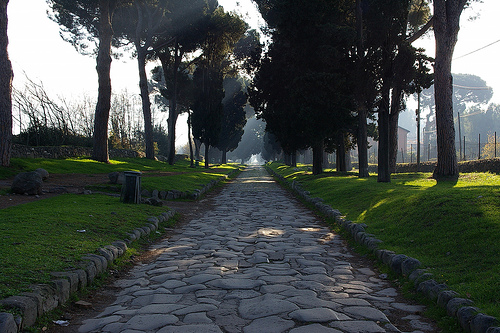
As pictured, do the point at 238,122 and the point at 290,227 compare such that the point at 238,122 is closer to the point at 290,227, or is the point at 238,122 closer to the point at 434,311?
the point at 290,227

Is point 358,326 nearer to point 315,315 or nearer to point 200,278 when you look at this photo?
point 315,315

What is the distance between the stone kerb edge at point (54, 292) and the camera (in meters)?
3.31

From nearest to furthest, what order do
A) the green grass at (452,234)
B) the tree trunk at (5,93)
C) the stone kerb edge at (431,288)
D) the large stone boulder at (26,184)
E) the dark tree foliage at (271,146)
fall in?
the stone kerb edge at (431,288), the green grass at (452,234), the large stone boulder at (26,184), the tree trunk at (5,93), the dark tree foliage at (271,146)

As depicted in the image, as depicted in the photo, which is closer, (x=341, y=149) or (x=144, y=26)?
(x=341, y=149)

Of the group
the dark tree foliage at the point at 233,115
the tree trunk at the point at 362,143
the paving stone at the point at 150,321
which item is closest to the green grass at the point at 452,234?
the paving stone at the point at 150,321

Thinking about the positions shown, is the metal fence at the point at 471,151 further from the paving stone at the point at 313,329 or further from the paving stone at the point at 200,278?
the paving stone at the point at 313,329

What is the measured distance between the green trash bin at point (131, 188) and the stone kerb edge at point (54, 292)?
4.62 metres

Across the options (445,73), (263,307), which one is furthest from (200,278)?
(445,73)

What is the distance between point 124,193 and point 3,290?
736 centimetres

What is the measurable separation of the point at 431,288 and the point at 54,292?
12.6ft

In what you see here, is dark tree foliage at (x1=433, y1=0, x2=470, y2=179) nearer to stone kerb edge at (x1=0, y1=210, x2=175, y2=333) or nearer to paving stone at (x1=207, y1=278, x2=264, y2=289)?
paving stone at (x1=207, y1=278, x2=264, y2=289)

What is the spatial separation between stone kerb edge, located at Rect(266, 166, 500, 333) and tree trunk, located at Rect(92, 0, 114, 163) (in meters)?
19.8

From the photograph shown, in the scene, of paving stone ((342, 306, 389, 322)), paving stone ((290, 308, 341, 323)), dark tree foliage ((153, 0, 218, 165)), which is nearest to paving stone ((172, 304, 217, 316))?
paving stone ((290, 308, 341, 323))

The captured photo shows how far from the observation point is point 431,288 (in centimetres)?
426
